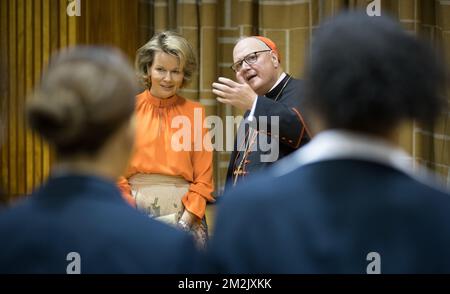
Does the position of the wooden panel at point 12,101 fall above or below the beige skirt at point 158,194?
above

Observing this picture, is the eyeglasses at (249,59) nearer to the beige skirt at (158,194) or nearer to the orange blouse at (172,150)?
the orange blouse at (172,150)

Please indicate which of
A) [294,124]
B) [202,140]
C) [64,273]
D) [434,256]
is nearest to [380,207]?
[434,256]

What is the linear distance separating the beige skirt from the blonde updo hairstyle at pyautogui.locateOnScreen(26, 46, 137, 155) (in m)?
2.22

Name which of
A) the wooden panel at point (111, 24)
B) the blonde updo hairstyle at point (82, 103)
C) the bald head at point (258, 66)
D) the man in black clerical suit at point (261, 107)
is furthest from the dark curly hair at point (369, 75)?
the wooden panel at point (111, 24)

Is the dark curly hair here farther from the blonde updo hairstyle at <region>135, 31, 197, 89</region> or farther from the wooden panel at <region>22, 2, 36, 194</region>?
the wooden panel at <region>22, 2, 36, 194</region>

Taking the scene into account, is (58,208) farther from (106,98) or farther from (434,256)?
(434,256)

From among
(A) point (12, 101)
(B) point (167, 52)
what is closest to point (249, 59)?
(B) point (167, 52)

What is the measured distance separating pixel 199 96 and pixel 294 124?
2487mm

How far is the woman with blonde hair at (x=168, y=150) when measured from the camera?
363cm

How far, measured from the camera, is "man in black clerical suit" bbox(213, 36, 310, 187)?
342 centimetres

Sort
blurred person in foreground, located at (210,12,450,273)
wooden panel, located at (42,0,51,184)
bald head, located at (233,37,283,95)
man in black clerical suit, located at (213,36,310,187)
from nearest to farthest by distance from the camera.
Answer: blurred person in foreground, located at (210,12,450,273) < man in black clerical suit, located at (213,36,310,187) < bald head, located at (233,37,283,95) < wooden panel, located at (42,0,51,184)

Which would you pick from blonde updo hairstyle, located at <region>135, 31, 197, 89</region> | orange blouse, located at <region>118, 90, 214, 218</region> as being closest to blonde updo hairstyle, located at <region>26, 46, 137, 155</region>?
orange blouse, located at <region>118, 90, 214, 218</region>

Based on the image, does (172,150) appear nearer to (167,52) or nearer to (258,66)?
(167,52)

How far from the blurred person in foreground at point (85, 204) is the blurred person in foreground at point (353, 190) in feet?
0.46
